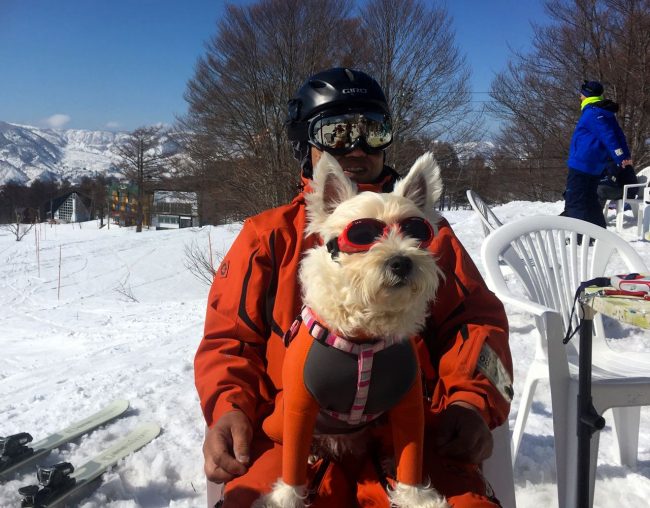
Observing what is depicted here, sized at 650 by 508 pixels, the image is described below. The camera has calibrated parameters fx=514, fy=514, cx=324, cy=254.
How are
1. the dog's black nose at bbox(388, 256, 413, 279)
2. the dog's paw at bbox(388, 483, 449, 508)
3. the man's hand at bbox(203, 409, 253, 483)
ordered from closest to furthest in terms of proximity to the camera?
the dog's black nose at bbox(388, 256, 413, 279) < the dog's paw at bbox(388, 483, 449, 508) < the man's hand at bbox(203, 409, 253, 483)

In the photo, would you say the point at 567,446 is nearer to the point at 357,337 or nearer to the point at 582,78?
the point at 357,337

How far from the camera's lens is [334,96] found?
2.04 metres

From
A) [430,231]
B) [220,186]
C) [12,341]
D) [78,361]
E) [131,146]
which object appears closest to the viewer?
[430,231]

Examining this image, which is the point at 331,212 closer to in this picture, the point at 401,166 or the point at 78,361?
the point at 78,361

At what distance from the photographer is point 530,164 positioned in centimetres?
2145

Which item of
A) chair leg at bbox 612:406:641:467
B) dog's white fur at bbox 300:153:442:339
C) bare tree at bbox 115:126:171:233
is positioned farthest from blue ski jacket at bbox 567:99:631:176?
bare tree at bbox 115:126:171:233

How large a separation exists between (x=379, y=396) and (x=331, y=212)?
512 mm

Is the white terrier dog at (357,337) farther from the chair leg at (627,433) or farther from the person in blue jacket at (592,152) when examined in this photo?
the person in blue jacket at (592,152)

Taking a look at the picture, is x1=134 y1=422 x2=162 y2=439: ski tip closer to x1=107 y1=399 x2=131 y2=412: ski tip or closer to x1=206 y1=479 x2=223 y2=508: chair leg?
x1=107 y1=399 x2=131 y2=412: ski tip

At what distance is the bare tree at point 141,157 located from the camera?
38097mm

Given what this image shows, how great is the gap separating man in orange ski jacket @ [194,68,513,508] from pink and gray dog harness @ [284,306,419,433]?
258 millimetres

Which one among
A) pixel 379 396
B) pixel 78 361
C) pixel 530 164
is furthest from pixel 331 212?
pixel 530 164

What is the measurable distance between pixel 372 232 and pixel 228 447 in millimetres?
789

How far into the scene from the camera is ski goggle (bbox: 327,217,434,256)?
1.28m
